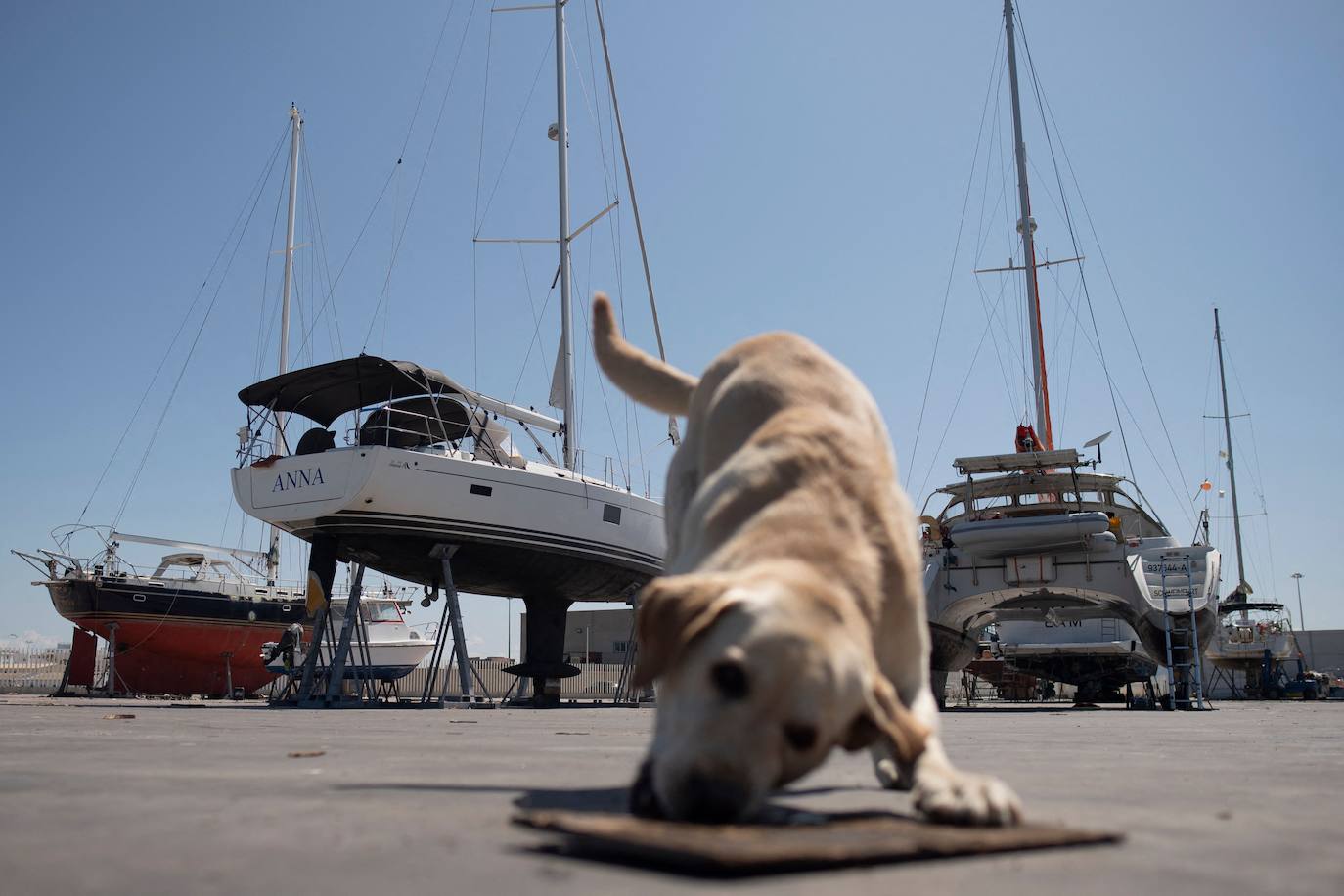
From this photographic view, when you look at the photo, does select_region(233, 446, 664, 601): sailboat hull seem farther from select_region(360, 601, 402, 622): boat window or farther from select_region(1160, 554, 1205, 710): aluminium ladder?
select_region(360, 601, 402, 622): boat window

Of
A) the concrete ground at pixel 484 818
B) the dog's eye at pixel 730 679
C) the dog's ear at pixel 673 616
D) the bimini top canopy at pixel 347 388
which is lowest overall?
the concrete ground at pixel 484 818

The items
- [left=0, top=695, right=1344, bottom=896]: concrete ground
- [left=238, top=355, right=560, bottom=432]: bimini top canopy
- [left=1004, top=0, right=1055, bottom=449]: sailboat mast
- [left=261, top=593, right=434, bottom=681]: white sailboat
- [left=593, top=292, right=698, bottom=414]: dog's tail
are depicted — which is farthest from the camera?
[left=261, top=593, right=434, bottom=681]: white sailboat

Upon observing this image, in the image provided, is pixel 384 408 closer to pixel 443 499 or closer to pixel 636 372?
pixel 443 499

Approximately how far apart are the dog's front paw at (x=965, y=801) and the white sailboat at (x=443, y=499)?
14.7m

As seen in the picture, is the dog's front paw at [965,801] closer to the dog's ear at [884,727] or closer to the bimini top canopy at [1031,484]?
the dog's ear at [884,727]

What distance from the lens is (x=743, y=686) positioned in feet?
7.00

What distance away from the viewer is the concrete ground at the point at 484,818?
1675 millimetres

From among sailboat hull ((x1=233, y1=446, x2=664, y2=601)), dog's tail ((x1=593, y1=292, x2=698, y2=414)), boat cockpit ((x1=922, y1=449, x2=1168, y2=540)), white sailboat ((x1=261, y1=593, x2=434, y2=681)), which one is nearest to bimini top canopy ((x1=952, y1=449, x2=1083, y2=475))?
boat cockpit ((x1=922, y1=449, x2=1168, y2=540))

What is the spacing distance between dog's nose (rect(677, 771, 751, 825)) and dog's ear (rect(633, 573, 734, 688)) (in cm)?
25

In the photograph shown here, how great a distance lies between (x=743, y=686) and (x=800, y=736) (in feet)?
0.58

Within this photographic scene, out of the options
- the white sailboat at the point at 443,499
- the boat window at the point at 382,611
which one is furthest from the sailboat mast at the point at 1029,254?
the boat window at the point at 382,611

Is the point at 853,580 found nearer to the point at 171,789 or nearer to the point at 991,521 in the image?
the point at 171,789

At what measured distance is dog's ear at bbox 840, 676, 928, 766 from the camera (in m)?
2.30

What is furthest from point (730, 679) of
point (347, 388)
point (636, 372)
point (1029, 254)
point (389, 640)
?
point (389, 640)
